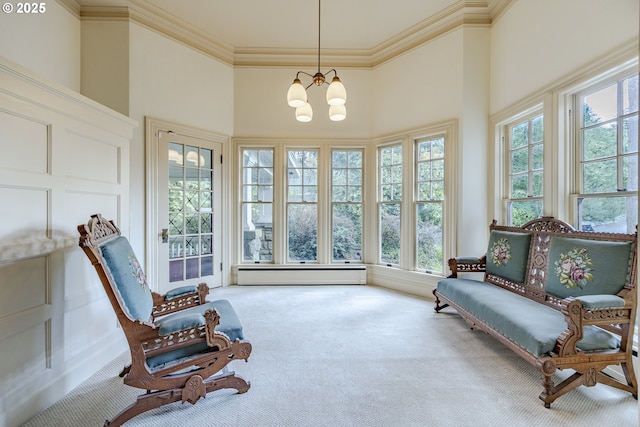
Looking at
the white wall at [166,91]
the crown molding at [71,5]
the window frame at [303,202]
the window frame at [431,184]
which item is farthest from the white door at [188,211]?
the window frame at [431,184]

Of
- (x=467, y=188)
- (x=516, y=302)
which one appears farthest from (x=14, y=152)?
(x=467, y=188)

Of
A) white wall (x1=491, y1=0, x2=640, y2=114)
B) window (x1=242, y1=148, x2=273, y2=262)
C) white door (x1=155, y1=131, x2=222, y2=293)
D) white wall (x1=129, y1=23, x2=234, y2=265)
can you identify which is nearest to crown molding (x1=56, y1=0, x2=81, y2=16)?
white wall (x1=129, y1=23, x2=234, y2=265)

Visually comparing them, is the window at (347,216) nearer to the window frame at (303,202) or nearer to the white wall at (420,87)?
the window frame at (303,202)

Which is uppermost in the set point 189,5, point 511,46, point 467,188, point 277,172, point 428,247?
point 189,5

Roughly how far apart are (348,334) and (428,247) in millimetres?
1873

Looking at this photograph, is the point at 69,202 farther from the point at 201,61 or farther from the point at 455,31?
the point at 455,31

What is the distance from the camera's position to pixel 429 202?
3.96 metres

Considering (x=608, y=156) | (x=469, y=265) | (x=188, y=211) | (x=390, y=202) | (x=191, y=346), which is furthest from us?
(x=390, y=202)

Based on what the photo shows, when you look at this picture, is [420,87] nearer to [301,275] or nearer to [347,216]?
[347,216]

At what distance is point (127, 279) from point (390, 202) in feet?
11.5

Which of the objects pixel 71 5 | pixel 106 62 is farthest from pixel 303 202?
pixel 71 5

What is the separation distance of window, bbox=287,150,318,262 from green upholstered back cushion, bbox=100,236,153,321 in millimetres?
2721

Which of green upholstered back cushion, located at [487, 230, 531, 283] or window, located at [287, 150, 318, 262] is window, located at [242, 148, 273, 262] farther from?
green upholstered back cushion, located at [487, 230, 531, 283]

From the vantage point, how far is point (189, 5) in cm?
345
